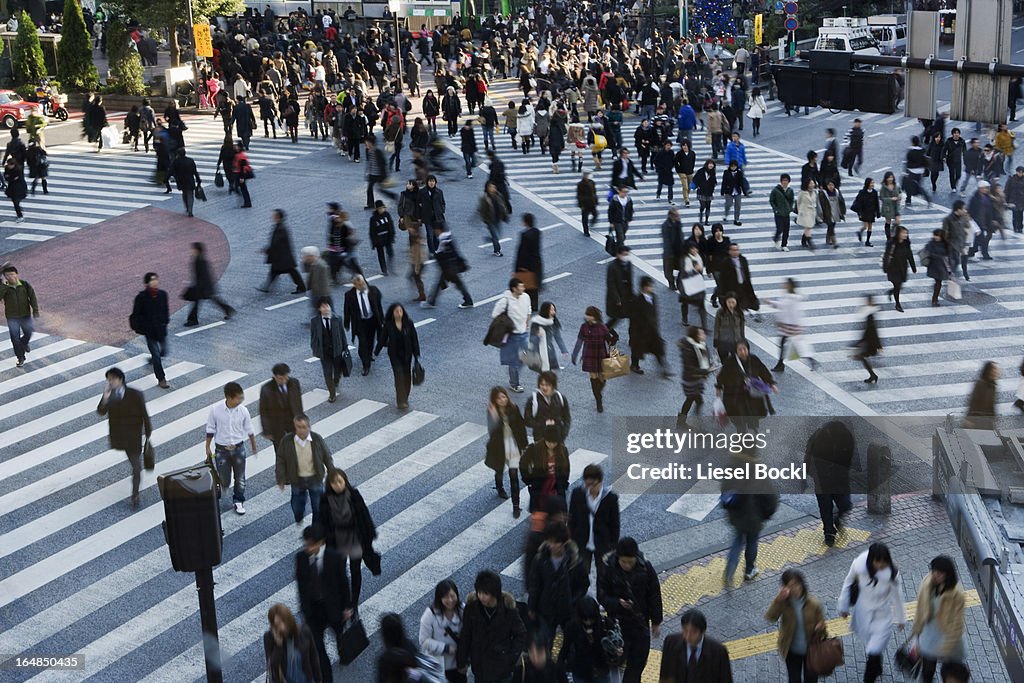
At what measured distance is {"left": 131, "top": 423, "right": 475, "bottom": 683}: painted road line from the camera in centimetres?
1091

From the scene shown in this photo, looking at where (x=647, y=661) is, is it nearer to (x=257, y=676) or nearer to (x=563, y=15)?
(x=257, y=676)

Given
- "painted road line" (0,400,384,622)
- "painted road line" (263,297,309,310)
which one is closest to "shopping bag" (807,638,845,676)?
"painted road line" (0,400,384,622)

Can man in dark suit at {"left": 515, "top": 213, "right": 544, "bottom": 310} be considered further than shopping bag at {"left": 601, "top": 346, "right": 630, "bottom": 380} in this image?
Yes

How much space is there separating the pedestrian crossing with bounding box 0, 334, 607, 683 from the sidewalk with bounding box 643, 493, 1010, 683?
6.22 feet

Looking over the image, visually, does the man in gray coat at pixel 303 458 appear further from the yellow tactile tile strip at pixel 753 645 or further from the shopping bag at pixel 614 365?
the shopping bag at pixel 614 365

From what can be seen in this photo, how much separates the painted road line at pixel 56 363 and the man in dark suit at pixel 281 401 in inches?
219

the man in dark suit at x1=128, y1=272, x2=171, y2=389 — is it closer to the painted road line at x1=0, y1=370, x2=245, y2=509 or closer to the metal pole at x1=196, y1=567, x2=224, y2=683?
the painted road line at x1=0, y1=370, x2=245, y2=509

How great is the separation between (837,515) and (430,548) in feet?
12.9

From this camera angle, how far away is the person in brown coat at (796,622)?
371 inches

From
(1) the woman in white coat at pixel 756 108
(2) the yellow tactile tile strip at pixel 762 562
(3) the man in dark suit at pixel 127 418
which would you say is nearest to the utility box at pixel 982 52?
(2) the yellow tactile tile strip at pixel 762 562

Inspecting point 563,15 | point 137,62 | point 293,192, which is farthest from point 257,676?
point 563,15

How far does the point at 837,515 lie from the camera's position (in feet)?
42.3

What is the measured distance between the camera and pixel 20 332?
1870 centimetres

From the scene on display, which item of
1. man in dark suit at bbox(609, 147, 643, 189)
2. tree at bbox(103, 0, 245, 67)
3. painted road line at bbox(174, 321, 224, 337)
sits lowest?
painted road line at bbox(174, 321, 224, 337)
